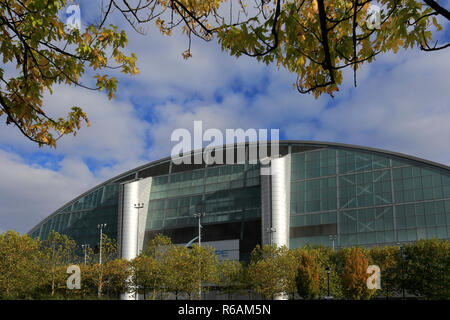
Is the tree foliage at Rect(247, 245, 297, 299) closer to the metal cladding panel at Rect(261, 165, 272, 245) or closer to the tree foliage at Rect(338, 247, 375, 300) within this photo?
the tree foliage at Rect(338, 247, 375, 300)

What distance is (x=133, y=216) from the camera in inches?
3236

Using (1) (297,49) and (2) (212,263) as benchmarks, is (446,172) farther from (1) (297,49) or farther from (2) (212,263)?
(1) (297,49)

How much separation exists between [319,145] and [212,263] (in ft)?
88.3

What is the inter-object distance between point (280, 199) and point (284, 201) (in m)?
1.07

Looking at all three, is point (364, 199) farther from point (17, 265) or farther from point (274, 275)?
point (17, 265)

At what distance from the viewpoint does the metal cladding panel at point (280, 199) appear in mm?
68556

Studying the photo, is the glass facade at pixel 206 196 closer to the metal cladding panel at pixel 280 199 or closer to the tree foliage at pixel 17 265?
the metal cladding panel at pixel 280 199

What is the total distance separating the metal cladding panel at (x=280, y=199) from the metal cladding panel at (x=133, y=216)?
23.7 m

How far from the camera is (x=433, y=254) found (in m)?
51.4

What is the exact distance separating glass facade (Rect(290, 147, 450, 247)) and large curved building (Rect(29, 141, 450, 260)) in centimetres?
13

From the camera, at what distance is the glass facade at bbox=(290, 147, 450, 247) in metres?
62.6

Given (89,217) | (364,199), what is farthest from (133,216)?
(364,199)

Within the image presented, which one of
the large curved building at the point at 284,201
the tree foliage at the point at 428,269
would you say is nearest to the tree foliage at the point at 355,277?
the tree foliage at the point at 428,269
